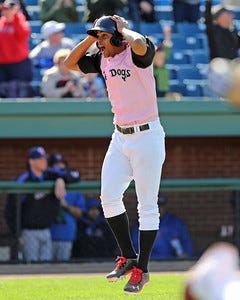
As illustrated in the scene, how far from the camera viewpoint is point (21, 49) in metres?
12.6

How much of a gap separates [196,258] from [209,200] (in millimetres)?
878

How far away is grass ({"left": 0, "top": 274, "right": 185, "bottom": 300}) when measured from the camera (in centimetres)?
732

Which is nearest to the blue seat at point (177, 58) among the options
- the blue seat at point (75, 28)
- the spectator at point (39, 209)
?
the blue seat at point (75, 28)

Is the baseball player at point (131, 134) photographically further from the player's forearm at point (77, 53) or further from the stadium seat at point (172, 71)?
the stadium seat at point (172, 71)

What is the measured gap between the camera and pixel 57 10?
14375 millimetres

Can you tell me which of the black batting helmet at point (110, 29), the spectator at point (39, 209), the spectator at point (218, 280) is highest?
the black batting helmet at point (110, 29)

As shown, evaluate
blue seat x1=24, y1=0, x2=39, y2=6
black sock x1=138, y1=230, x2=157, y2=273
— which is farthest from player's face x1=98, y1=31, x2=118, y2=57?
blue seat x1=24, y1=0, x2=39, y2=6

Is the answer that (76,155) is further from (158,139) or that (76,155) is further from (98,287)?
(158,139)

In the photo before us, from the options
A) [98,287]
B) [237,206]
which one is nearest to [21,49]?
[237,206]

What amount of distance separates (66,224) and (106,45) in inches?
192

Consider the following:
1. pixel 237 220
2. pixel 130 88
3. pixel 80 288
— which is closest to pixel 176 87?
pixel 237 220

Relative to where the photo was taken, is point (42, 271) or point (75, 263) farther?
point (75, 263)

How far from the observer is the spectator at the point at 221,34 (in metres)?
13.1

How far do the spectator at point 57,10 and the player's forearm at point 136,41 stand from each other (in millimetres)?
7895
